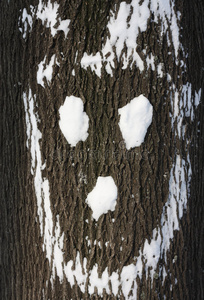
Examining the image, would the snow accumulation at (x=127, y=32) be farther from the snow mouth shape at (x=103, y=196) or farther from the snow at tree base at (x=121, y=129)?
the snow mouth shape at (x=103, y=196)

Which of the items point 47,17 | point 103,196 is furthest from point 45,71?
point 103,196

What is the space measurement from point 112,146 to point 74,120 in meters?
0.19

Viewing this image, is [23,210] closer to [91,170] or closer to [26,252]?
[26,252]

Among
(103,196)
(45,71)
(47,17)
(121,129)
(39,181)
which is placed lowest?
(103,196)

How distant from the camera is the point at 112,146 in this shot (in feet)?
4.09

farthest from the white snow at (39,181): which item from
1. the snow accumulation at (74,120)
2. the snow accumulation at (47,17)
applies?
the snow accumulation at (47,17)

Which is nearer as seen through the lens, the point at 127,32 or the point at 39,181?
the point at 127,32

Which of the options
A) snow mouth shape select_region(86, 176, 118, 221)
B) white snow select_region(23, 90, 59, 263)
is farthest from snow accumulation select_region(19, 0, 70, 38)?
snow mouth shape select_region(86, 176, 118, 221)

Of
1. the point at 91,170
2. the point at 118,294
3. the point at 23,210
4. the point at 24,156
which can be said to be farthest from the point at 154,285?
the point at 24,156

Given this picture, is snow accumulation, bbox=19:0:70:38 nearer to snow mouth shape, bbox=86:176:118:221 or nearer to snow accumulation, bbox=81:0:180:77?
snow accumulation, bbox=81:0:180:77

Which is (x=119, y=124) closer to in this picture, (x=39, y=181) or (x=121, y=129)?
(x=121, y=129)

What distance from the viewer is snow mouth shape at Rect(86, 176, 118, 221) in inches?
48.9

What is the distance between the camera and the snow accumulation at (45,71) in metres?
1.27

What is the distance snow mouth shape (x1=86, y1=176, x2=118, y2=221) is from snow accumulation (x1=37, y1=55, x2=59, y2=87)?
0.47 meters
